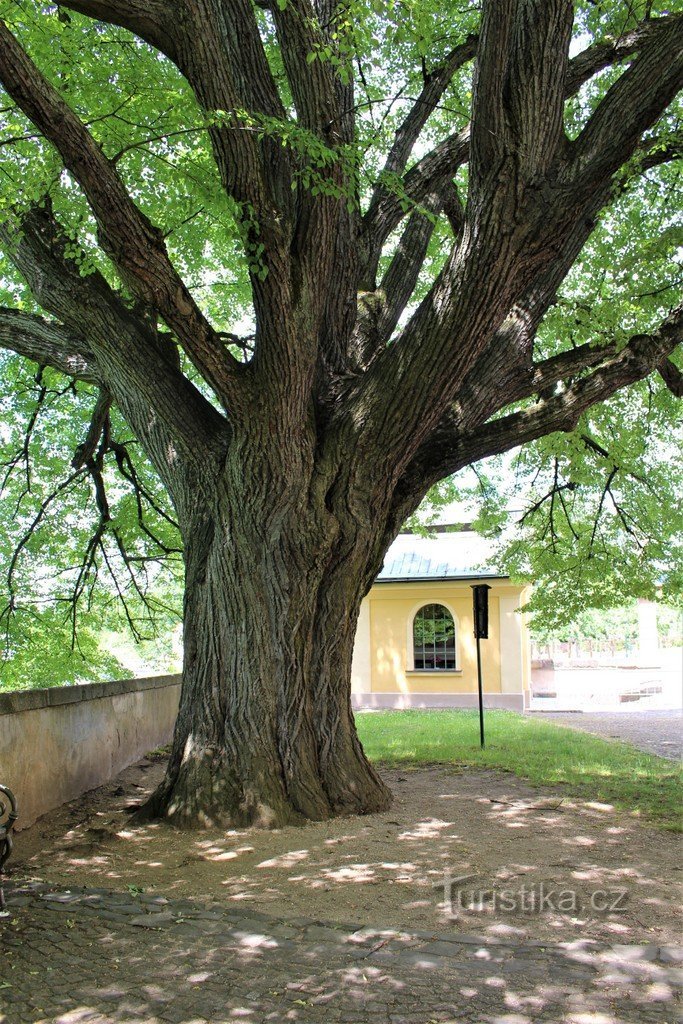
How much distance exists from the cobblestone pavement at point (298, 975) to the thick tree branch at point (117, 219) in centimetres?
391

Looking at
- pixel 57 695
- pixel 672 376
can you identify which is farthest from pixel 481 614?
pixel 57 695

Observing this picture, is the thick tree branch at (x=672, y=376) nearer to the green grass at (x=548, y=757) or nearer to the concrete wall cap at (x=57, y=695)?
the green grass at (x=548, y=757)

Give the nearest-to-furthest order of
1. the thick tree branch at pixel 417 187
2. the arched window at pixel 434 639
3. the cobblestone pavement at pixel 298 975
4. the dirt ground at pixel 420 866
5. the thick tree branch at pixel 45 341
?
the cobblestone pavement at pixel 298 975
the dirt ground at pixel 420 866
the thick tree branch at pixel 45 341
the thick tree branch at pixel 417 187
the arched window at pixel 434 639

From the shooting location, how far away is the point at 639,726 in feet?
57.1

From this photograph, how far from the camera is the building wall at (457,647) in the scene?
2192 centimetres

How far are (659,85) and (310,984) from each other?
19.6 feet

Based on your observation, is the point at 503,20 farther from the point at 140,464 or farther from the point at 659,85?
the point at 140,464

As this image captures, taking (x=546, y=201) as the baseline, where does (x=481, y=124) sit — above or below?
above

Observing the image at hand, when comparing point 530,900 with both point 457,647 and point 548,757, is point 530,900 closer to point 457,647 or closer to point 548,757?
point 548,757

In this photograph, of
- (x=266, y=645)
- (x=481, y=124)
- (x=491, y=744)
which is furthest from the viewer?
(x=491, y=744)

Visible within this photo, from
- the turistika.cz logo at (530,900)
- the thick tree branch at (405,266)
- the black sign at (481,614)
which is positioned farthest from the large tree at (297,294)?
the black sign at (481,614)

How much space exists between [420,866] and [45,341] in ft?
19.1

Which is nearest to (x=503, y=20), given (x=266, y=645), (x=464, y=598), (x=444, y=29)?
(x=444, y=29)

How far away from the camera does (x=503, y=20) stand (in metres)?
5.07
